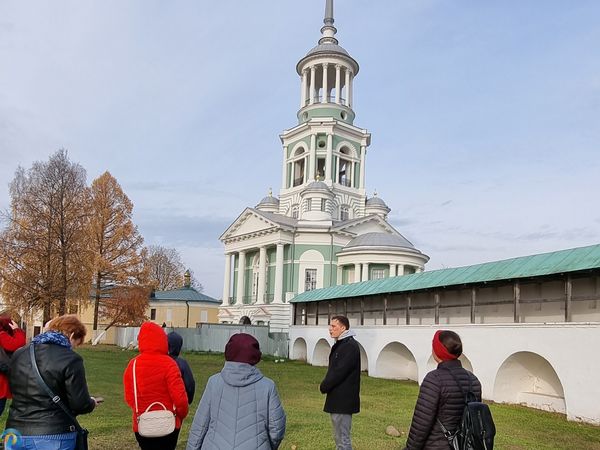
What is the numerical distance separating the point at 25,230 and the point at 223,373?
2836 cm

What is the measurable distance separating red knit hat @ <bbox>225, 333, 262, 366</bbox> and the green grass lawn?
14.6 feet

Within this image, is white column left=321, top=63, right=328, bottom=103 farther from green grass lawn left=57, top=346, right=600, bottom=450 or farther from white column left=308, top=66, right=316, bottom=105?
green grass lawn left=57, top=346, right=600, bottom=450

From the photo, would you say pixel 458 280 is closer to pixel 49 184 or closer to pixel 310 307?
pixel 310 307

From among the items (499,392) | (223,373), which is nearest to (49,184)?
(499,392)

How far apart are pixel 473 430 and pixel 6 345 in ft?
16.2

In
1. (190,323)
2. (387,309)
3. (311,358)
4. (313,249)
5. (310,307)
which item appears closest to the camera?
(387,309)

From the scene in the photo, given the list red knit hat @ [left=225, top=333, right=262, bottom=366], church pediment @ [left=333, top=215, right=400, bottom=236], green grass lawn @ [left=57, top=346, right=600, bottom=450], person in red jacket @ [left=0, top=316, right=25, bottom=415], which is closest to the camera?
red knit hat @ [left=225, top=333, right=262, bottom=366]

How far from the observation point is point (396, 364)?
70.7 feet

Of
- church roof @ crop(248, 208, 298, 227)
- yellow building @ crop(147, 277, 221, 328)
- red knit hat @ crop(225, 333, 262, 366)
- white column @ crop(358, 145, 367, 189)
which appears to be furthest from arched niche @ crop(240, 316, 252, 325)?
red knit hat @ crop(225, 333, 262, 366)

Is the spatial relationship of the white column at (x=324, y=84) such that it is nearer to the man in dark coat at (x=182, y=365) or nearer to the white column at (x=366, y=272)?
the white column at (x=366, y=272)

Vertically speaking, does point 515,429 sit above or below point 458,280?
below

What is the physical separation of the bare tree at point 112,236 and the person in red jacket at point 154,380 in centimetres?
3106

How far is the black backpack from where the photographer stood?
410 cm

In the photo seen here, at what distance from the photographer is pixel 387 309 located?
2273 centimetres
